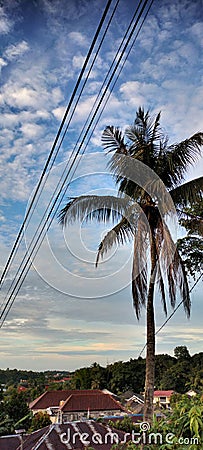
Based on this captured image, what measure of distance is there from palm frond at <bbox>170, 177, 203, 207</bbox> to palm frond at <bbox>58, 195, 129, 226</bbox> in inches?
21.1

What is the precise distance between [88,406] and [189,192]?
3903 millimetres

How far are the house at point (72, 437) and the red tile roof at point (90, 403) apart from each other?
7.16ft

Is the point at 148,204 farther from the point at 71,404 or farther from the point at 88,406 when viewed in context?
the point at 88,406

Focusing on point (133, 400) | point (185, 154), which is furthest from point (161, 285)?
point (133, 400)

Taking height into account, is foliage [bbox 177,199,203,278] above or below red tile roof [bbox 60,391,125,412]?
above

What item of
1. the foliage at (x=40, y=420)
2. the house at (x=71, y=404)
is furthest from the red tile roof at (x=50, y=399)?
the foliage at (x=40, y=420)

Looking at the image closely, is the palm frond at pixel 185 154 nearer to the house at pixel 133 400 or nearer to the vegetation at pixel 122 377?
the vegetation at pixel 122 377

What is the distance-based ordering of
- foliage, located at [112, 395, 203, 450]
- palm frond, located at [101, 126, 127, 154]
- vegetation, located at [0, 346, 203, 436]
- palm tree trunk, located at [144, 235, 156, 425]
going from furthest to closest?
vegetation, located at [0, 346, 203, 436] < palm frond, located at [101, 126, 127, 154] < palm tree trunk, located at [144, 235, 156, 425] < foliage, located at [112, 395, 203, 450]

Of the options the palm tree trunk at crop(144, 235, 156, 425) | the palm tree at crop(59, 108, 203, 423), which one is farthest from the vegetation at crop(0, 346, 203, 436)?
the palm tree at crop(59, 108, 203, 423)

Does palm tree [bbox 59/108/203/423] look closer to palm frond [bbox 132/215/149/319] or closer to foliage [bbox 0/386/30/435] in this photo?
palm frond [bbox 132/215/149/319]

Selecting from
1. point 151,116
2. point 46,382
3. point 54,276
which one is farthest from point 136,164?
point 46,382

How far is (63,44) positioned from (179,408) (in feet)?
8.34

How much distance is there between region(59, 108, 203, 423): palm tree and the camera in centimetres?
471

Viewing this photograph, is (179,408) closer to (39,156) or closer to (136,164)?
(39,156)
